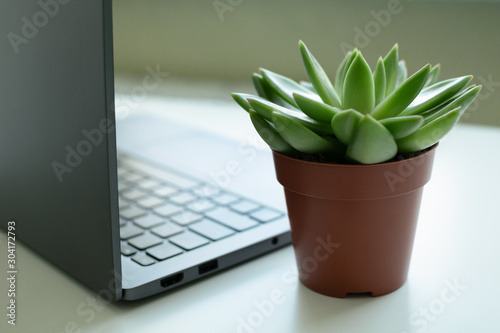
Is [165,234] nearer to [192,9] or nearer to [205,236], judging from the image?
[205,236]

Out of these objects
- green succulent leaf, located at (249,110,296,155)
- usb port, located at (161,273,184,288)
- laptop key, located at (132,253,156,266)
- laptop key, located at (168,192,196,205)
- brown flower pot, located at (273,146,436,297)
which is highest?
green succulent leaf, located at (249,110,296,155)

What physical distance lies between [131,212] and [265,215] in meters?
0.15

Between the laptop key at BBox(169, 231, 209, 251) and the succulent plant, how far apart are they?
0.45ft

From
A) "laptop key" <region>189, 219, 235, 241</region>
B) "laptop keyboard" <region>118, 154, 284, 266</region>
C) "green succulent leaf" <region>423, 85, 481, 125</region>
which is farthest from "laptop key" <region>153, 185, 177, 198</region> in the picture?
"green succulent leaf" <region>423, 85, 481, 125</region>

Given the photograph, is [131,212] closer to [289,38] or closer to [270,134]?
[270,134]

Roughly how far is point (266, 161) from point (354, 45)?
0.95 feet

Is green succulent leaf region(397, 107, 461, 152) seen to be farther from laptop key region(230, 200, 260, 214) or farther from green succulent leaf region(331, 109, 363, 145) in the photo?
laptop key region(230, 200, 260, 214)

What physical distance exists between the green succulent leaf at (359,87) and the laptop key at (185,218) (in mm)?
225

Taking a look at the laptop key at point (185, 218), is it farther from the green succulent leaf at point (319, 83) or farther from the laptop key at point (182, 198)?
the green succulent leaf at point (319, 83)

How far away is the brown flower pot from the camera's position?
→ 43cm

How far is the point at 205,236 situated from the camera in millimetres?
549

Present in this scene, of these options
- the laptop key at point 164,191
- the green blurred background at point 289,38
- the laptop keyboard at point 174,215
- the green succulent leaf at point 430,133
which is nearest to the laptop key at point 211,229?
the laptop keyboard at point 174,215

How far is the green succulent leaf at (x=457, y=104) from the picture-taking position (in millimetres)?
415

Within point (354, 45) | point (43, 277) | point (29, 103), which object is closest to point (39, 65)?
point (29, 103)
